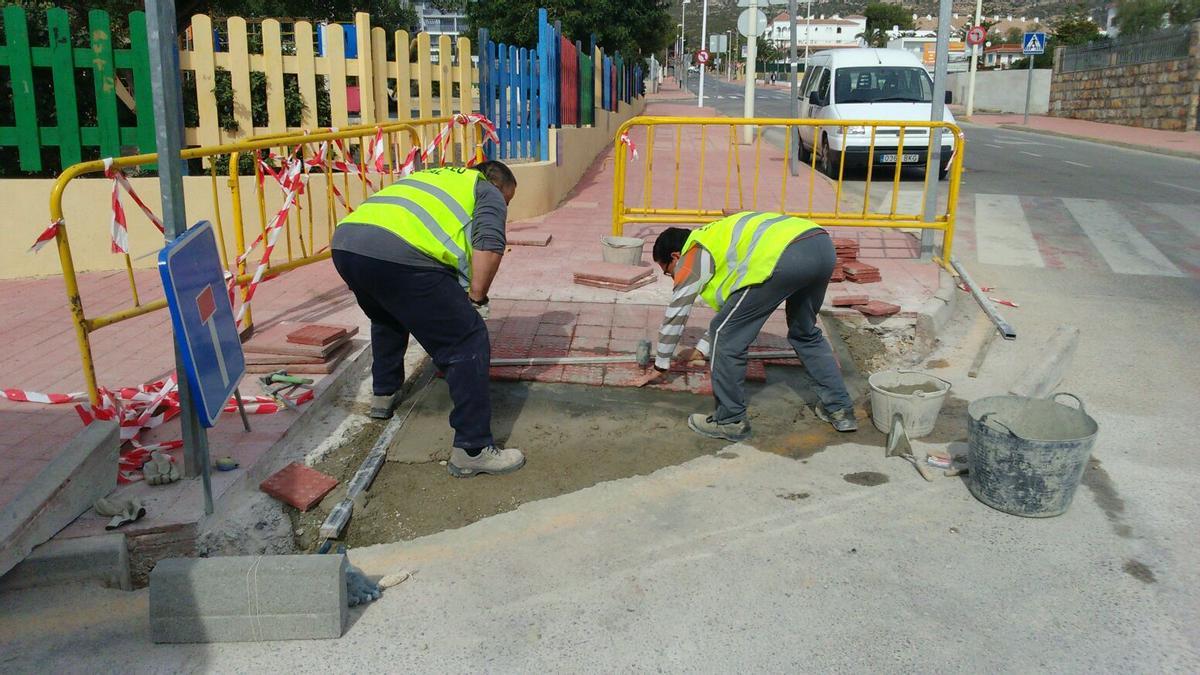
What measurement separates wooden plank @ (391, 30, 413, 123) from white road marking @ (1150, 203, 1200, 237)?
8840 mm

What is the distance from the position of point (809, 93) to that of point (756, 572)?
50.9ft

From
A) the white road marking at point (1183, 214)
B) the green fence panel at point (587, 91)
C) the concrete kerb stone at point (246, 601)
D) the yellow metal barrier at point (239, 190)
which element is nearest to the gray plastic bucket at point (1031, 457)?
the concrete kerb stone at point (246, 601)

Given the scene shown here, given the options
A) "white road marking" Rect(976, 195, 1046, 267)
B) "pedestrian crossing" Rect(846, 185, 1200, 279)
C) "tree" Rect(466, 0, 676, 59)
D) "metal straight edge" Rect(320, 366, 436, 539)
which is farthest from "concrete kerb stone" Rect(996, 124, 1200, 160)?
"metal straight edge" Rect(320, 366, 436, 539)

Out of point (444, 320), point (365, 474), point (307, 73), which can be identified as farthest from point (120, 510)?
point (307, 73)

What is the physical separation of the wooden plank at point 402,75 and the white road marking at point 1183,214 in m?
8.84

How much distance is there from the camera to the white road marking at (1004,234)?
9.41 metres

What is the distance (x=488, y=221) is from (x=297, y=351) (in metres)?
1.75

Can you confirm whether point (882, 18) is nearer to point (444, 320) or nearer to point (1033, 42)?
point (1033, 42)

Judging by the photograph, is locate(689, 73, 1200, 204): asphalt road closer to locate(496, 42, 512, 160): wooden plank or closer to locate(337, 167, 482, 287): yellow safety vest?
locate(496, 42, 512, 160): wooden plank

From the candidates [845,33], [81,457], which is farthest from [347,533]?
[845,33]

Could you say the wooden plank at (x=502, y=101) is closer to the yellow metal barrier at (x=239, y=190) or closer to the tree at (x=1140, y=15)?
the yellow metal barrier at (x=239, y=190)

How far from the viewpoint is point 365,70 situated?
898 cm

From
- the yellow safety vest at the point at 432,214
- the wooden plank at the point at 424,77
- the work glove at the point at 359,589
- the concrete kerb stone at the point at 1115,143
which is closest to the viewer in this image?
the work glove at the point at 359,589

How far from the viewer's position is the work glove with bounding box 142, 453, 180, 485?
12.5 ft
